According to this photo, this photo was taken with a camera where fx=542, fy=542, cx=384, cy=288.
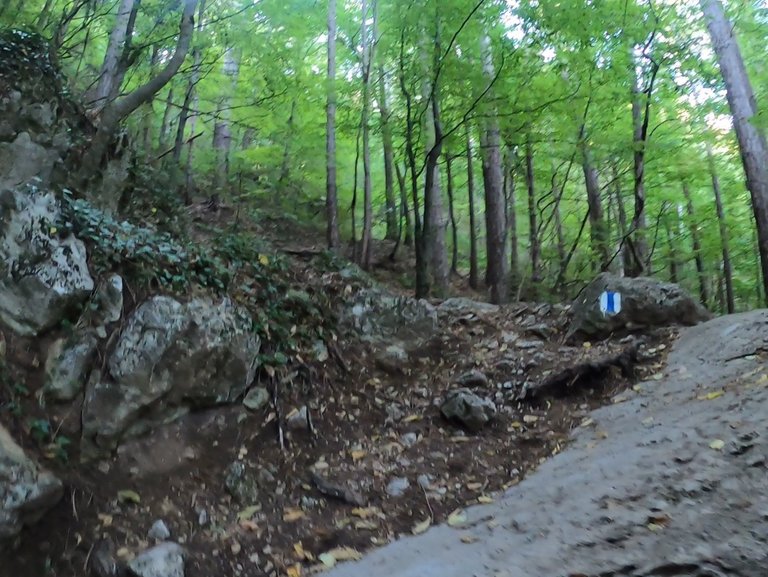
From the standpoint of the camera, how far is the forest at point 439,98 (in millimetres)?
8609

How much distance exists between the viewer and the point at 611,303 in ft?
23.4

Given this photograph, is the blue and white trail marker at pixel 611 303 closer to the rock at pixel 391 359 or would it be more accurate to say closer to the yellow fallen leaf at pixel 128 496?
the rock at pixel 391 359

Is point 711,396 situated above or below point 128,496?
above

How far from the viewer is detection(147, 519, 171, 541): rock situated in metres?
4.03

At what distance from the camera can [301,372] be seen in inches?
231

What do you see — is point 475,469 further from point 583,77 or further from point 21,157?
point 583,77

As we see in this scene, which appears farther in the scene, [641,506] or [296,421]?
[296,421]

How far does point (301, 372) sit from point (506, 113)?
5941mm

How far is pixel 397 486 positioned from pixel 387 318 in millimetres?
2827

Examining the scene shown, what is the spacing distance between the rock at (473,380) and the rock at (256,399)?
2317mm

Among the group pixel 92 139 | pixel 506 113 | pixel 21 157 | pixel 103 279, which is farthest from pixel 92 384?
pixel 506 113

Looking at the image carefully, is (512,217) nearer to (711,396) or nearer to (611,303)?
(611,303)

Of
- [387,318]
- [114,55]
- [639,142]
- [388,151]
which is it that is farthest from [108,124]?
[639,142]

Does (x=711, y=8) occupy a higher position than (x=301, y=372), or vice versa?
(x=711, y=8)
